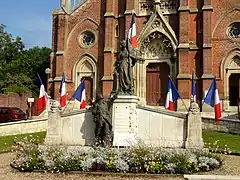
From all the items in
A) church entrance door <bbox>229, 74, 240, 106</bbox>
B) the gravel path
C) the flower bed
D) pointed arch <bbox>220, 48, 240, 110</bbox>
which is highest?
pointed arch <bbox>220, 48, 240, 110</bbox>

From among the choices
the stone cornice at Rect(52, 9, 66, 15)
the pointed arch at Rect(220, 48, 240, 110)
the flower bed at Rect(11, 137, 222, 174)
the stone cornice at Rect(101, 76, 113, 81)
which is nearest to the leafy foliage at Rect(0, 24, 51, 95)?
the stone cornice at Rect(52, 9, 66, 15)

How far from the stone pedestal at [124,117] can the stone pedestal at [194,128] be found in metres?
2.18

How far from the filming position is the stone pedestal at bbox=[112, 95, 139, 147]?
15.1 m

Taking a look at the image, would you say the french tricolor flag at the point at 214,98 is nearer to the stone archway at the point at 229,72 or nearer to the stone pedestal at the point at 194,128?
the stone pedestal at the point at 194,128

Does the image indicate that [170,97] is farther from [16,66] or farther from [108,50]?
[16,66]

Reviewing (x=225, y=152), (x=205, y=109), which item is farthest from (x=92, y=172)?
(x=205, y=109)

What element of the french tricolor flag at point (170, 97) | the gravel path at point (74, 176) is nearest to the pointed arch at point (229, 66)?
the french tricolor flag at point (170, 97)

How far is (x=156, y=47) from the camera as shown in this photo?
3075 centimetres

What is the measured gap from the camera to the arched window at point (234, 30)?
93.8 ft

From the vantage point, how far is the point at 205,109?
27.2m

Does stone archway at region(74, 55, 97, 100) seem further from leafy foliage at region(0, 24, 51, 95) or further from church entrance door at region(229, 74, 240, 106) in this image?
leafy foliage at region(0, 24, 51, 95)

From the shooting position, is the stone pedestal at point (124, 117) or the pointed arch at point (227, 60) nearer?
the stone pedestal at point (124, 117)

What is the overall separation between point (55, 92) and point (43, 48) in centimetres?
3978

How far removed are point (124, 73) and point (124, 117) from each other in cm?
182
